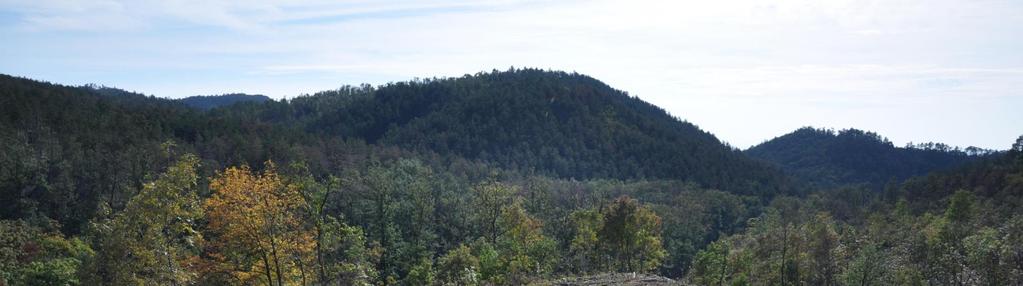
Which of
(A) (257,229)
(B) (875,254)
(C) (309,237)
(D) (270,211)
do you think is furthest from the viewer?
(B) (875,254)

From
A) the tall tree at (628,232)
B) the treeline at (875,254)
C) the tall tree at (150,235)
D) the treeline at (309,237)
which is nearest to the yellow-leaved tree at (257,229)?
the treeline at (309,237)

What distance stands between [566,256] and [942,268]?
26101 mm

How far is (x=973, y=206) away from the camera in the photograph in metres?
64.8

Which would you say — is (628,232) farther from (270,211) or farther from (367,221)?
(367,221)

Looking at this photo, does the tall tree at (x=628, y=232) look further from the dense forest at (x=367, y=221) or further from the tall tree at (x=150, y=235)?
the tall tree at (x=150, y=235)

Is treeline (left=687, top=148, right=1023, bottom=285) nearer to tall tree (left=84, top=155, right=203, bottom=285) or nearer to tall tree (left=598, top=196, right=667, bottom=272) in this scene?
tall tree (left=598, top=196, right=667, bottom=272)

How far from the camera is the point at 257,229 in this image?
55.4 ft

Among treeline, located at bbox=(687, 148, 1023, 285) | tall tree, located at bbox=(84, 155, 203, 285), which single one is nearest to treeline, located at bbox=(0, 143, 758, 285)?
tall tree, located at bbox=(84, 155, 203, 285)

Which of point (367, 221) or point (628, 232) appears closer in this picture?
point (628, 232)

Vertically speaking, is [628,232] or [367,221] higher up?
[628,232]

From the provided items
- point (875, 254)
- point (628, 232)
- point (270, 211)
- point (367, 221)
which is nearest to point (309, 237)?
point (270, 211)

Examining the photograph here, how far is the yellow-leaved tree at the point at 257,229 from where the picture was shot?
16.5m

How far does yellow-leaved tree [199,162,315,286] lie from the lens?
1648cm

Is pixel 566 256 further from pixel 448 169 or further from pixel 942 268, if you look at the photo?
pixel 448 169
